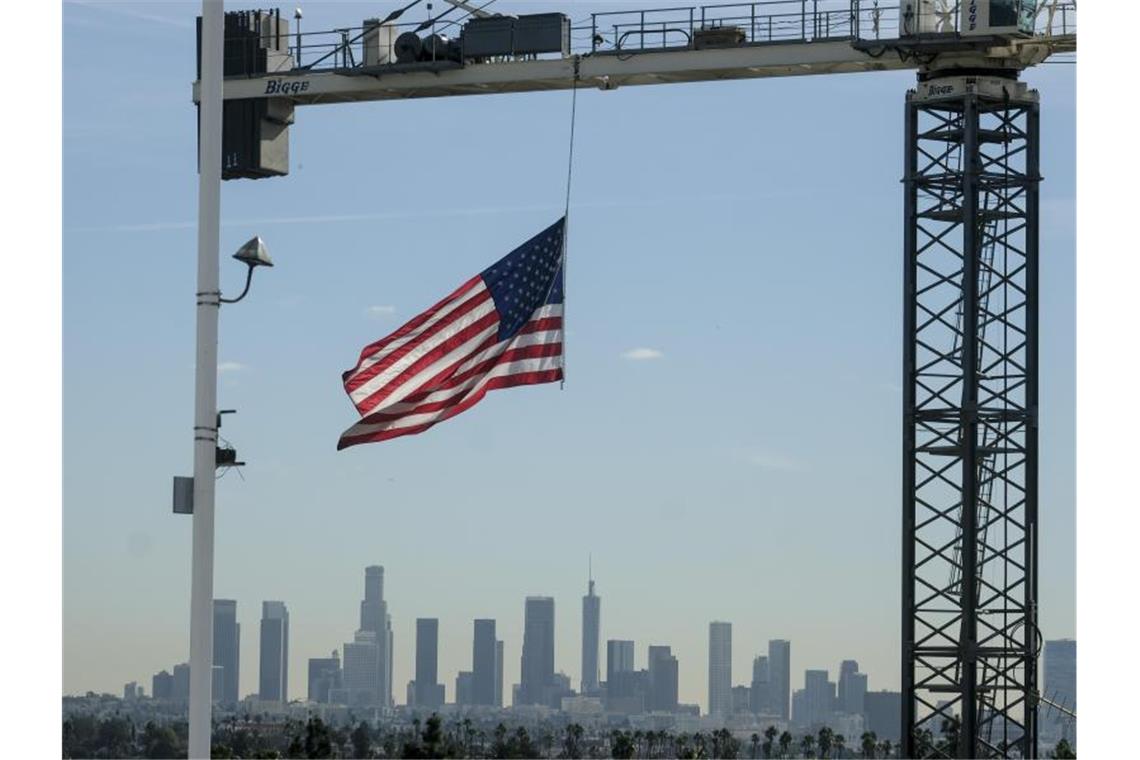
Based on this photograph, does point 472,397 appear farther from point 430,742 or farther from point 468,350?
point 430,742

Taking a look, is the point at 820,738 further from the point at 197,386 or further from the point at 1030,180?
the point at 197,386

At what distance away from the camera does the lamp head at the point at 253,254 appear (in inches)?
714

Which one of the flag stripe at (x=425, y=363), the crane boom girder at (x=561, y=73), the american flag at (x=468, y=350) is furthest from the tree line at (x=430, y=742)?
the flag stripe at (x=425, y=363)

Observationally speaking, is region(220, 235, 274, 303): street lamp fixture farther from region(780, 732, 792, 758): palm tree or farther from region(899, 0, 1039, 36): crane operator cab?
region(780, 732, 792, 758): palm tree

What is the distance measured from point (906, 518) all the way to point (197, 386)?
101 feet

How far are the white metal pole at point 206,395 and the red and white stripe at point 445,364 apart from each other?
2.84 m

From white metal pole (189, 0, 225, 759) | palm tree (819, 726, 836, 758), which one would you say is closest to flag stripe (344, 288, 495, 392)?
white metal pole (189, 0, 225, 759)

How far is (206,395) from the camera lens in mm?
18172

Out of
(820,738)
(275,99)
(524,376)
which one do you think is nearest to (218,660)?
(820,738)

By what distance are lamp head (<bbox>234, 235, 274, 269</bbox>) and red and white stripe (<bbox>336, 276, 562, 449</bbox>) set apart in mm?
3152

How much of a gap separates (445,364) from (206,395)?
5384mm

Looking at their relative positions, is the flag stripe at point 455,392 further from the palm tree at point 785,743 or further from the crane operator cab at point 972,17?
the palm tree at point 785,743

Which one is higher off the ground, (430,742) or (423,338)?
(423,338)

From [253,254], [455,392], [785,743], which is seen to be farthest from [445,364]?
[785,743]
